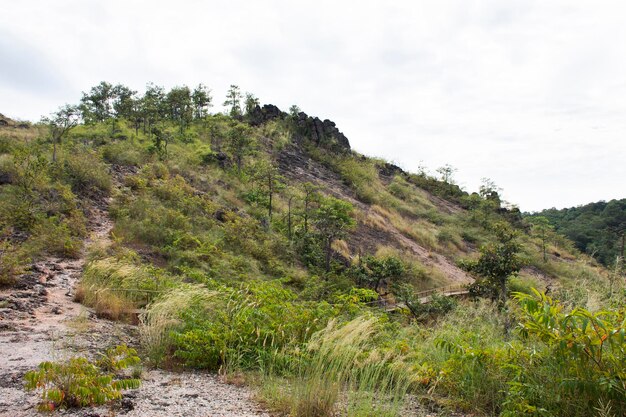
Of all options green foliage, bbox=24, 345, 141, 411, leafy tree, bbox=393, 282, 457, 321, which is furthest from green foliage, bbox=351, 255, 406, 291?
green foliage, bbox=24, 345, 141, 411

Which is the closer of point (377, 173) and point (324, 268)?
point (324, 268)

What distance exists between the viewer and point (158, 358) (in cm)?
432

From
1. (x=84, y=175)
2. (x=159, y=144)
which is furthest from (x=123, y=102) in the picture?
(x=84, y=175)

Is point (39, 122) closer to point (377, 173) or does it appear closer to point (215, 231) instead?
point (215, 231)

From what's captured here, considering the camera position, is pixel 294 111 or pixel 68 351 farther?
pixel 294 111

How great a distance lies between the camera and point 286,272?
13.6 meters

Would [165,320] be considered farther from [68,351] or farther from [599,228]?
[599,228]

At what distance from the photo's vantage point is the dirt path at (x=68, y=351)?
3.08 meters

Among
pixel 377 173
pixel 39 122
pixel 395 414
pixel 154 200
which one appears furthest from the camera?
pixel 377 173

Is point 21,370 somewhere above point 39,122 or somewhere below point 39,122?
below

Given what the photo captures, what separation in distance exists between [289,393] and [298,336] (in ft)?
3.59

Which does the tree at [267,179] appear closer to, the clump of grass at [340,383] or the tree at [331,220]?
the tree at [331,220]

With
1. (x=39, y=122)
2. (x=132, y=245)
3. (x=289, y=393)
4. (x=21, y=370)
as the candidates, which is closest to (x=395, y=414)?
(x=289, y=393)

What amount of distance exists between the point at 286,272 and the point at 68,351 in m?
9.56
